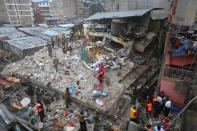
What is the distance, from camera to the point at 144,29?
1155 cm

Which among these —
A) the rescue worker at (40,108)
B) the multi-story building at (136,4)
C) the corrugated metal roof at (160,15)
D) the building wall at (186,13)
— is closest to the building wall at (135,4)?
the multi-story building at (136,4)

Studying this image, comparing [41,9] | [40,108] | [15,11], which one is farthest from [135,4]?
[41,9]

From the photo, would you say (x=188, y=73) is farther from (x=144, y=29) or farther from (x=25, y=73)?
(x=25, y=73)

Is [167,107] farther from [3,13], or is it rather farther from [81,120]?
[3,13]

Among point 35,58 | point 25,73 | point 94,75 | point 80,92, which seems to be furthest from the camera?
point 35,58

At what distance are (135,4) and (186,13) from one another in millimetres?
10231

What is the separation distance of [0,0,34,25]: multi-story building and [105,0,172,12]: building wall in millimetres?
22366

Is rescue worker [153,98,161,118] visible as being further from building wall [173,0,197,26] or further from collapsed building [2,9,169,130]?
building wall [173,0,197,26]

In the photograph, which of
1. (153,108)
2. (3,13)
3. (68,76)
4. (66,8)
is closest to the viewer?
(153,108)

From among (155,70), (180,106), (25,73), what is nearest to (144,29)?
Answer: (155,70)

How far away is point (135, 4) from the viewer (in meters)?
A: 15.1

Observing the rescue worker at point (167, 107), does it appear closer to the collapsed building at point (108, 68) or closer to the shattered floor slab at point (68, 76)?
the collapsed building at point (108, 68)

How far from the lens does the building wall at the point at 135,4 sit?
13188 millimetres

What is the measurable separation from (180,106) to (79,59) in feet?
28.0
